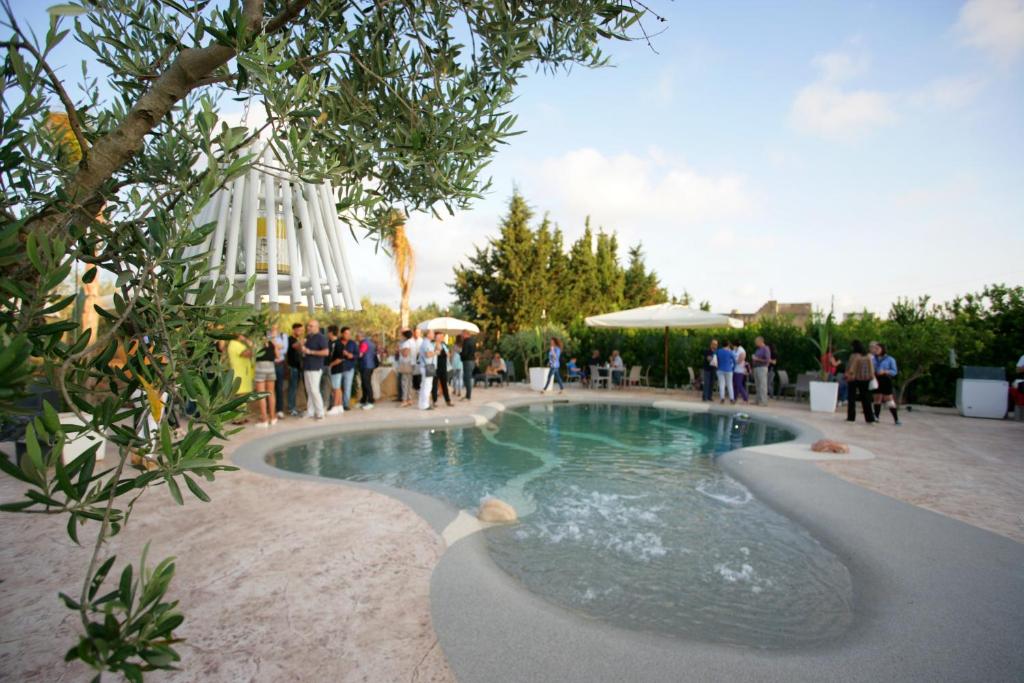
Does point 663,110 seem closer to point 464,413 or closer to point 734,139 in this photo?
point 734,139

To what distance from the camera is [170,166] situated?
8.05ft

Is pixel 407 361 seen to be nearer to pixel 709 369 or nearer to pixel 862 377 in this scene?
pixel 709 369

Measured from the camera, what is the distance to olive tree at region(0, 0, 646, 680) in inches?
49.3

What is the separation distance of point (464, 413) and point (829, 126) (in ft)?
31.8

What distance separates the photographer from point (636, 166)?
12.4 m

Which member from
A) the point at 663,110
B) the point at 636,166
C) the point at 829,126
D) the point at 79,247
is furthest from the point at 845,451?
the point at 79,247

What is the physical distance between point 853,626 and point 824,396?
1153 cm

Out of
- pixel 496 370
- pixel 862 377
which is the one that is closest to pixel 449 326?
pixel 496 370

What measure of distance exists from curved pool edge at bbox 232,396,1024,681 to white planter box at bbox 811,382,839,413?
9191 millimetres

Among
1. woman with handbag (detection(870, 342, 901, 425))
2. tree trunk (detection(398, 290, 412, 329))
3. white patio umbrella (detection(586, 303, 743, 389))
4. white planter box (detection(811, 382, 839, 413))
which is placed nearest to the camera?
Answer: woman with handbag (detection(870, 342, 901, 425))

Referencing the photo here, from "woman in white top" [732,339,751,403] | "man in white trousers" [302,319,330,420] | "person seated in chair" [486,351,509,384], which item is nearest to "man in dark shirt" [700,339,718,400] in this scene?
"woman in white top" [732,339,751,403]

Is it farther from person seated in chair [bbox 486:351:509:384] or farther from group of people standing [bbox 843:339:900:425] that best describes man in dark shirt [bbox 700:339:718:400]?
person seated in chair [bbox 486:351:509:384]

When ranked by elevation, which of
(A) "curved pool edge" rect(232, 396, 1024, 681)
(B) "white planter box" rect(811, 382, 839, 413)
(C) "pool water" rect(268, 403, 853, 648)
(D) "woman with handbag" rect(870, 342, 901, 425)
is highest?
(D) "woman with handbag" rect(870, 342, 901, 425)

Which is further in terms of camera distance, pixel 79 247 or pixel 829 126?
pixel 829 126
